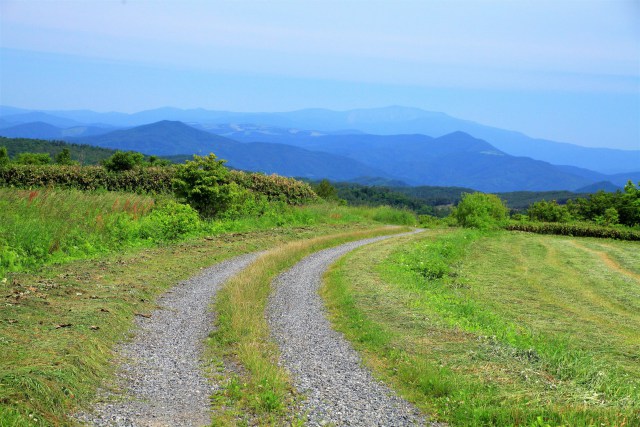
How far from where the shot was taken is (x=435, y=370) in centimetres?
809

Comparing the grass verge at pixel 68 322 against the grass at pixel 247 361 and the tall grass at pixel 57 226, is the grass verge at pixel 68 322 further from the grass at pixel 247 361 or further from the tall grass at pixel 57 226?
the grass at pixel 247 361

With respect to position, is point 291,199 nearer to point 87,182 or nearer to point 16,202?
point 87,182

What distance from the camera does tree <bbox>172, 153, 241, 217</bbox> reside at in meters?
28.3

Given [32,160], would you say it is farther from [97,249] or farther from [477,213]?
[477,213]

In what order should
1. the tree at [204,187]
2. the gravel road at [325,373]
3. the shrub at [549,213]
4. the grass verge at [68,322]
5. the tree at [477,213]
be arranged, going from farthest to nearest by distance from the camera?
the shrub at [549,213], the tree at [477,213], the tree at [204,187], the gravel road at [325,373], the grass verge at [68,322]

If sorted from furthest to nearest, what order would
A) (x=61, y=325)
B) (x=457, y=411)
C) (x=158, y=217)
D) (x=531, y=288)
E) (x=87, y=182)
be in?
(x=87, y=182)
(x=158, y=217)
(x=531, y=288)
(x=61, y=325)
(x=457, y=411)

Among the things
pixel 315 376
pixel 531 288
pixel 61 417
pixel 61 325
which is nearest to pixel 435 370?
pixel 315 376

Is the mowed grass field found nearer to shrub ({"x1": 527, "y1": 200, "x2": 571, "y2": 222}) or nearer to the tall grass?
the tall grass

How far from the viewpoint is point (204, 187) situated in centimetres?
2800

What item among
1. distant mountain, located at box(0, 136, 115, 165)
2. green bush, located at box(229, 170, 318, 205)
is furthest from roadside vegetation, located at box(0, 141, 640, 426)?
distant mountain, located at box(0, 136, 115, 165)

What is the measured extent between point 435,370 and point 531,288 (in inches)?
486

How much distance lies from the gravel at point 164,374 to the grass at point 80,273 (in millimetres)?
312

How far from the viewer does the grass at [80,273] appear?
21.6 ft

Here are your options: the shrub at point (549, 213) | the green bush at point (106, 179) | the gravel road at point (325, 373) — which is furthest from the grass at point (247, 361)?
the shrub at point (549, 213)
